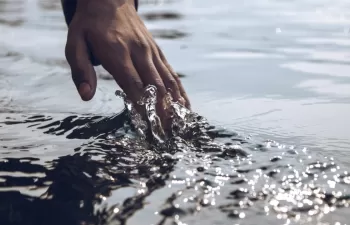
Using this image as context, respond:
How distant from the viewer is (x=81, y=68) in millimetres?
2201

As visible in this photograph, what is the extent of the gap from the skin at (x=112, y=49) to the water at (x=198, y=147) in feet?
0.88

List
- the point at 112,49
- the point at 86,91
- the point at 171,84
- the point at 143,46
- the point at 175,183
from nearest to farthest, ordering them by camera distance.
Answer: the point at 175,183
the point at 86,91
the point at 112,49
the point at 143,46
the point at 171,84

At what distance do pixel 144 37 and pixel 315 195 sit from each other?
0.95 meters

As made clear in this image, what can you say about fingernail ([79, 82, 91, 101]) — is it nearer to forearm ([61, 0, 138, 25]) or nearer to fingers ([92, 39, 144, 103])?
fingers ([92, 39, 144, 103])

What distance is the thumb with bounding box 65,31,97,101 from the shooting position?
2.19m

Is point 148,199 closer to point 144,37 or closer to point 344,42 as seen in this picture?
point 144,37

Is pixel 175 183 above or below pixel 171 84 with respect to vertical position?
below

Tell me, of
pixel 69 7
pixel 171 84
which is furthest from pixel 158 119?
pixel 69 7

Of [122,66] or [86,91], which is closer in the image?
[86,91]

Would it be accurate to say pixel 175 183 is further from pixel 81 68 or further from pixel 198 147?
pixel 81 68

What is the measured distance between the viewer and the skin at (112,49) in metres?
2.23

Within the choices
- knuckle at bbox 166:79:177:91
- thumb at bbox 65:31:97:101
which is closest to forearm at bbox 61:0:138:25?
thumb at bbox 65:31:97:101

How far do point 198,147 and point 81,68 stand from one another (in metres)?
0.58

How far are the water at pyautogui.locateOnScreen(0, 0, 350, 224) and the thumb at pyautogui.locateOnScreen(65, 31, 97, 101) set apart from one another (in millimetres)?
279
